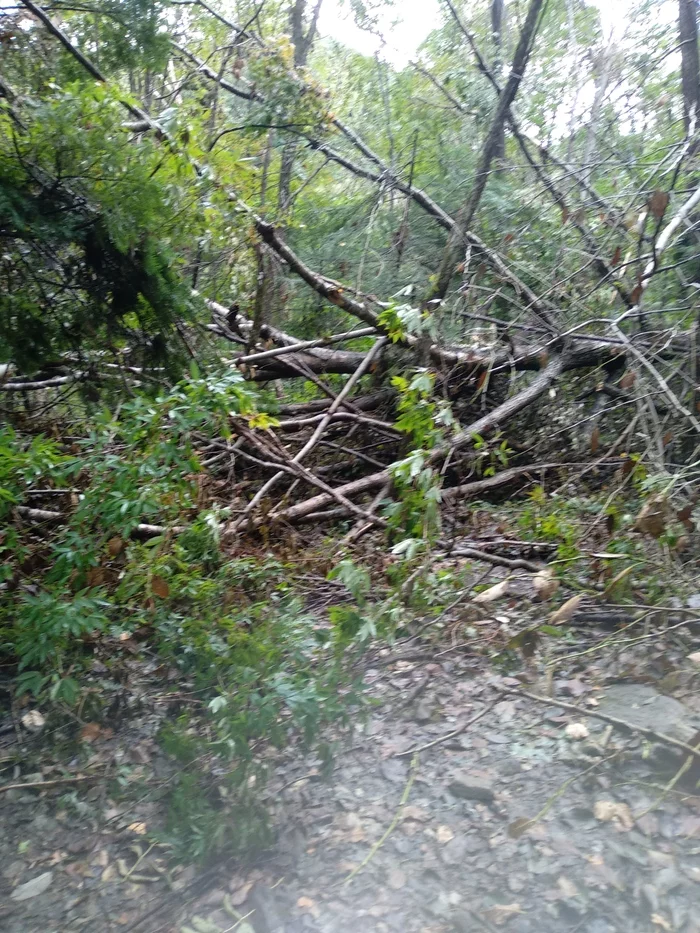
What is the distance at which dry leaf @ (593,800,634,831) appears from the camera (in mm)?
2602

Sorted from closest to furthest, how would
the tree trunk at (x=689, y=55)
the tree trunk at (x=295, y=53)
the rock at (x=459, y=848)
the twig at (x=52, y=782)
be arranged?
the rock at (x=459, y=848) < the twig at (x=52, y=782) < the tree trunk at (x=689, y=55) < the tree trunk at (x=295, y=53)

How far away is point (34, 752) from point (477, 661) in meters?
1.97

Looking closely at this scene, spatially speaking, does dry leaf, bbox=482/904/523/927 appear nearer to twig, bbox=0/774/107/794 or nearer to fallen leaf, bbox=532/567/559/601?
twig, bbox=0/774/107/794

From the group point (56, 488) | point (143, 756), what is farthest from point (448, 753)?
point (56, 488)

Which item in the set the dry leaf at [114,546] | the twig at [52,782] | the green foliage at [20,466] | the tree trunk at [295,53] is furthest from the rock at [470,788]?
the tree trunk at [295,53]

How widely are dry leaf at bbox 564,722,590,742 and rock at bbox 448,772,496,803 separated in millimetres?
413

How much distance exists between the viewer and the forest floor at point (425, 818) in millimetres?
2365

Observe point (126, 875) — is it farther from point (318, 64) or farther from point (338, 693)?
point (318, 64)

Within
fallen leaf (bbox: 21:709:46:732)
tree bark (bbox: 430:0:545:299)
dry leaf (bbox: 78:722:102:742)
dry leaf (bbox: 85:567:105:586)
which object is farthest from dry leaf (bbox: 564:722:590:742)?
tree bark (bbox: 430:0:545:299)

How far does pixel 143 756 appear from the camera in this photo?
10.3 ft

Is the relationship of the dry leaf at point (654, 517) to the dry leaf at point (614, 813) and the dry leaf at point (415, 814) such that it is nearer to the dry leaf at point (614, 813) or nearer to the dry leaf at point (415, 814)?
the dry leaf at point (614, 813)

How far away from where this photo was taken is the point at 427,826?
8.93 ft

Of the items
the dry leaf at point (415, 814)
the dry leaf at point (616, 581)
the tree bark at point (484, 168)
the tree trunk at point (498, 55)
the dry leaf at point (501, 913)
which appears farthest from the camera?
the tree trunk at point (498, 55)

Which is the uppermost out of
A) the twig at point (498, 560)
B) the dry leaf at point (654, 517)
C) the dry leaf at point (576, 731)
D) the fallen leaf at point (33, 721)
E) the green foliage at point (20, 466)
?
the green foliage at point (20, 466)
